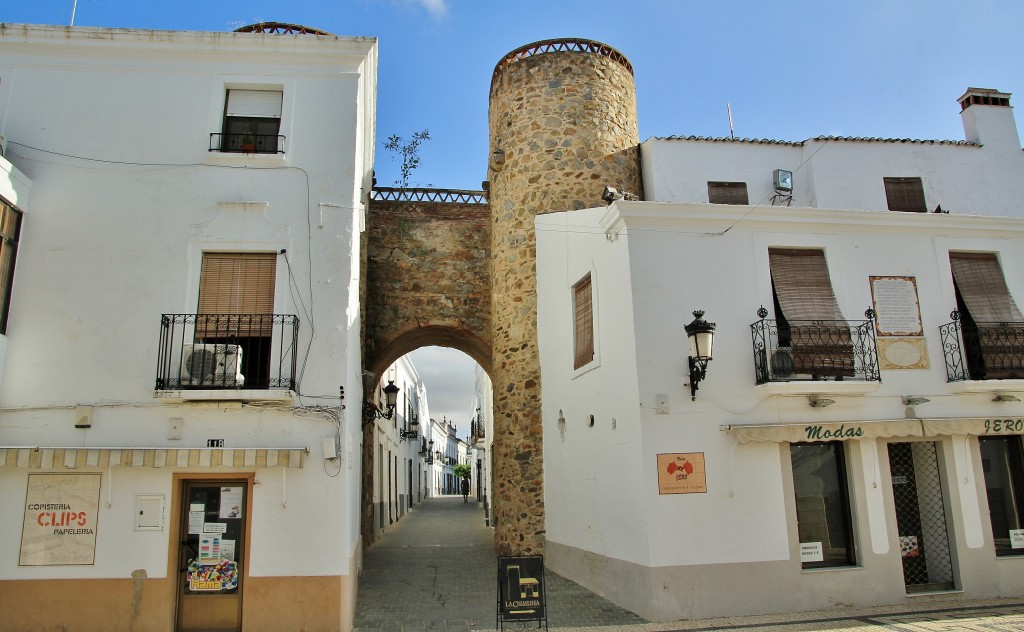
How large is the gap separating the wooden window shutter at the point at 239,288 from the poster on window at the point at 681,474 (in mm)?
5220

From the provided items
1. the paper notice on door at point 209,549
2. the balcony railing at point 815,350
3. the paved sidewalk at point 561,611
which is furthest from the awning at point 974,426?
the paper notice on door at point 209,549

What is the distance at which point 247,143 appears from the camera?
31.2 ft

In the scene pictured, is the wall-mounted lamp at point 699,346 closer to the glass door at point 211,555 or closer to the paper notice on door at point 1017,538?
the paper notice on door at point 1017,538

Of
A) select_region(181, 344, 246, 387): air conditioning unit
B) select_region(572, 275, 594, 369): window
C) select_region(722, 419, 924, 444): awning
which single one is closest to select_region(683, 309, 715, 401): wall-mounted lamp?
select_region(722, 419, 924, 444): awning

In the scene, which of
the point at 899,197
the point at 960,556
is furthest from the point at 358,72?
the point at 899,197

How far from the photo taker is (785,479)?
9.07 metres

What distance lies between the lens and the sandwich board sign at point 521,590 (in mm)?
7734

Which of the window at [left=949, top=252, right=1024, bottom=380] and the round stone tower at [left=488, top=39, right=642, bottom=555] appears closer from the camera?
the window at [left=949, top=252, right=1024, bottom=380]

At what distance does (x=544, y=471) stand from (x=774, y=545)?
4752mm

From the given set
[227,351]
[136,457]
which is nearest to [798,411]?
[227,351]

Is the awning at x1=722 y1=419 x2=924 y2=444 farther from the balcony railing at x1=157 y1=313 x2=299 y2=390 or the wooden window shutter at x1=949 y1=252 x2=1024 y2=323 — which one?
the balcony railing at x1=157 y1=313 x2=299 y2=390

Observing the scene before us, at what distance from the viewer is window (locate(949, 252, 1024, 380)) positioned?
9805 mm

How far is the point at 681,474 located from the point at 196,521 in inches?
233

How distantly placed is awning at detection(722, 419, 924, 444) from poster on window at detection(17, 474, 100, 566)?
25.3 feet
